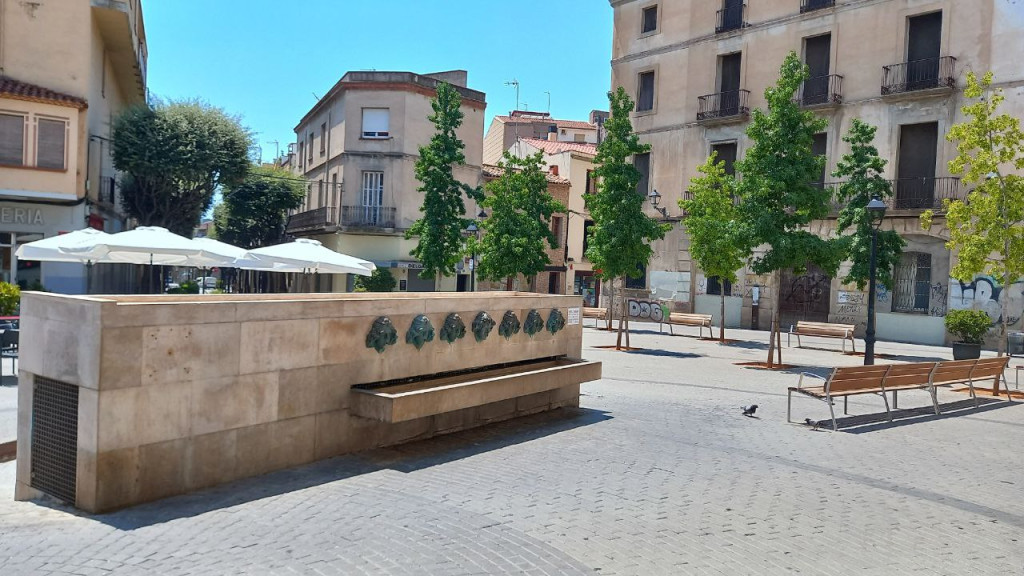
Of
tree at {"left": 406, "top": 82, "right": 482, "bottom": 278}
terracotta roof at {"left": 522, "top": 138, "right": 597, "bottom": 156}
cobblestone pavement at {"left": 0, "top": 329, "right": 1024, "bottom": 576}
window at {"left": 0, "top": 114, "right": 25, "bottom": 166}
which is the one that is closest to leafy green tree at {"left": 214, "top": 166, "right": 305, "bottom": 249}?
terracotta roof at {"left": 522, "top": 138, "right": 597, "bottom": 156}

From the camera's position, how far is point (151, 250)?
587 inches

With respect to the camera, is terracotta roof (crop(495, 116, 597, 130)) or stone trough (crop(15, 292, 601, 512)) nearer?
stone trough (crop(15, 292, 601, 512))

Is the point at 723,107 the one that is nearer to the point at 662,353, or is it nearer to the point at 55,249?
the point at 662,353

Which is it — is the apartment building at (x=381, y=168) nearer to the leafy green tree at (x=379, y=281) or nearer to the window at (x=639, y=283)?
the leafy green tree at (x=379, y=281)

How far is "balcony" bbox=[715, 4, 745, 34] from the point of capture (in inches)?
1289

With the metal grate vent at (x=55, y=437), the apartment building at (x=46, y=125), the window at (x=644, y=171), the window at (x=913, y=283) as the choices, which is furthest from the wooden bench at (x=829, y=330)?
the apartment building at (x=46, y=125)

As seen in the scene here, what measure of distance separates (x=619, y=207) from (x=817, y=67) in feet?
47.7

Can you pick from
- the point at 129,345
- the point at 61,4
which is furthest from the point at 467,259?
the point at 129,345

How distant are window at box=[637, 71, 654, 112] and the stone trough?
29446mm

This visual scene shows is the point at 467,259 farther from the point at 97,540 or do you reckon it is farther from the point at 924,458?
the point at 97,540

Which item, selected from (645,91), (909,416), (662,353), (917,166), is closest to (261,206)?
(645,91)

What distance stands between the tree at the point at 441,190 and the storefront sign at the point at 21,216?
12591mm

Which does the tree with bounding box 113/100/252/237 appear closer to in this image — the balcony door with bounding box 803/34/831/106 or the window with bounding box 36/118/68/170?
the window with bounding box 36/118/68/170

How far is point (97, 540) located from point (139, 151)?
27.6 m
